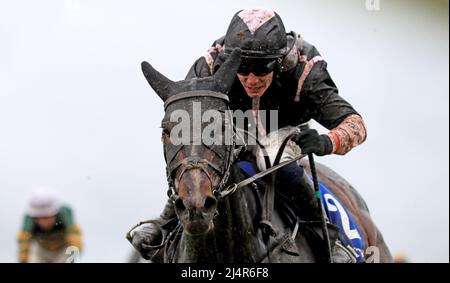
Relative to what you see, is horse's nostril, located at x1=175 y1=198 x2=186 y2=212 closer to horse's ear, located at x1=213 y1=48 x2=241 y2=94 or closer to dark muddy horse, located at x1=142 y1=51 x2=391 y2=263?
dark muddy horse, located at x1=142 y1=51 x2=391 y2=263

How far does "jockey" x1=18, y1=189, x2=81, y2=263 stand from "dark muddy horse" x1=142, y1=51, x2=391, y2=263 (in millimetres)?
3421

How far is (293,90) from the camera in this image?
6.07 meters

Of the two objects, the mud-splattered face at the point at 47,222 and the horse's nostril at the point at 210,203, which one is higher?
the mud-splattered face at the point at 47,222

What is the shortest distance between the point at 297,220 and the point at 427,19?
9.86 ft

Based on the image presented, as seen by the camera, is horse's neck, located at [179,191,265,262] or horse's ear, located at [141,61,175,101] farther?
horse's neck, located at [179,191,265,262]

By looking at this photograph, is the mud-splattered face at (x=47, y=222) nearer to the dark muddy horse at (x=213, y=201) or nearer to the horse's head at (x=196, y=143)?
the dark muddy horse at (x=213, y=201)

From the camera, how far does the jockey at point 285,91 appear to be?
219 inches

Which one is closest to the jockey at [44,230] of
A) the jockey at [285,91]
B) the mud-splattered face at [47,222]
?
the mud-splattered face at [47,222]

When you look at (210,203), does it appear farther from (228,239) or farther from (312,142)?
(312,142)

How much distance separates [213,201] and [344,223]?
7.43ft

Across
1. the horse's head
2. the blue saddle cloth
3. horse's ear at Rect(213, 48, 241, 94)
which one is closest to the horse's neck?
the horse's head

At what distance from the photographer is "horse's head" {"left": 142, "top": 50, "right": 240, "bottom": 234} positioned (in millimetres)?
4520

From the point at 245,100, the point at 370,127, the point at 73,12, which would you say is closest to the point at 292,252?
the point at 245,100

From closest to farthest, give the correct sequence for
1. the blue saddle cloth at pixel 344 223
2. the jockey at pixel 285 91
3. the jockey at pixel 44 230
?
1. the jockey at pixel 285 91
2. the blue saddle cloth at pixel 344 223
3. the jockey at pixel 44 230
